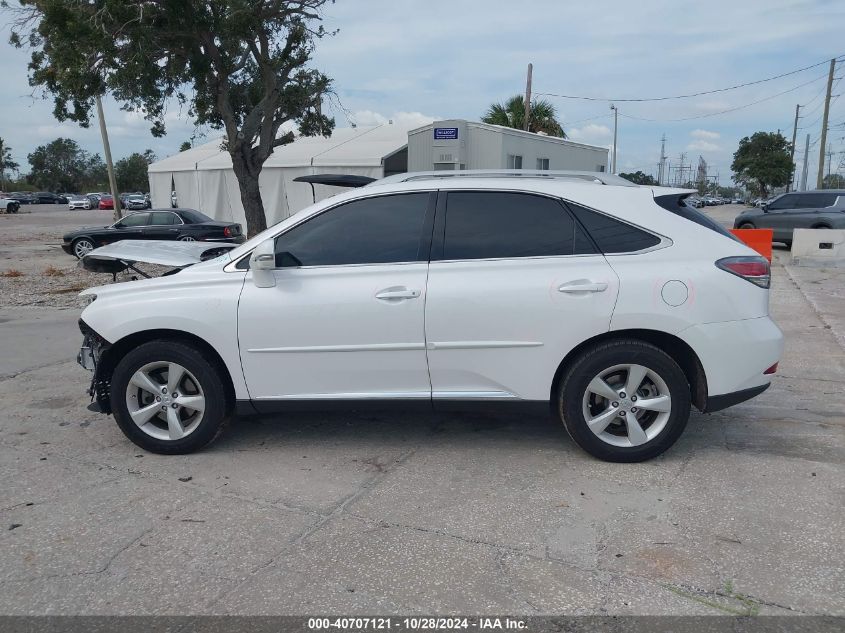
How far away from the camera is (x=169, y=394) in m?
4.40

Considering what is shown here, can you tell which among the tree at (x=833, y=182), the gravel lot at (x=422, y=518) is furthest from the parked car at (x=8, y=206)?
the tree at (x=833, y=182)

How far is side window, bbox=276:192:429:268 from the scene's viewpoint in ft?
14.1

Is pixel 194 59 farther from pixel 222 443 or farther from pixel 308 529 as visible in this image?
pixel 308 529

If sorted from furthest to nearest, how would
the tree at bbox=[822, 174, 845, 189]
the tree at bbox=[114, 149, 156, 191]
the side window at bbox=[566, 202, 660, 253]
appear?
the tree at bbox=[822, 174, 845, 189], the tree at bbox=[114, 149, 156, 191], the side window at bbox=[566, 202, 660, 253]

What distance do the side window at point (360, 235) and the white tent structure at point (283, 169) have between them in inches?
729

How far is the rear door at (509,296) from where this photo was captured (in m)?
4.05

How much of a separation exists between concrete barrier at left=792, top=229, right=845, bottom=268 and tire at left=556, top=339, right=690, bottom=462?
13274 mm

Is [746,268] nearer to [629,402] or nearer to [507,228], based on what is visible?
[629,402]

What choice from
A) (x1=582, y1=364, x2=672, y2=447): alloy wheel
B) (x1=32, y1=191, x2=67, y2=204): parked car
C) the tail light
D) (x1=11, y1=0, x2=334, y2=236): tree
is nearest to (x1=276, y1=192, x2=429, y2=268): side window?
(x1=582, y1=364, x2=672, y2=447): alloy wheel

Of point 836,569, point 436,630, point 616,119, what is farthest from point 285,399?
point 616,119

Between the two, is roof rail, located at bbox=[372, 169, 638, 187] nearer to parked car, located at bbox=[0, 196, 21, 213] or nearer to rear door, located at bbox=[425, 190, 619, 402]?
rear door, located at bbox=[425, 190, 619, 402]

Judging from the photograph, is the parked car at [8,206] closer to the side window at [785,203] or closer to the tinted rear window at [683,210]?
the side window at [785,203]

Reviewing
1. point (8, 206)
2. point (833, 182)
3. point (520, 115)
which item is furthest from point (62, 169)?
point (833, 182)

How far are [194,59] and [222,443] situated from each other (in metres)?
14.7
